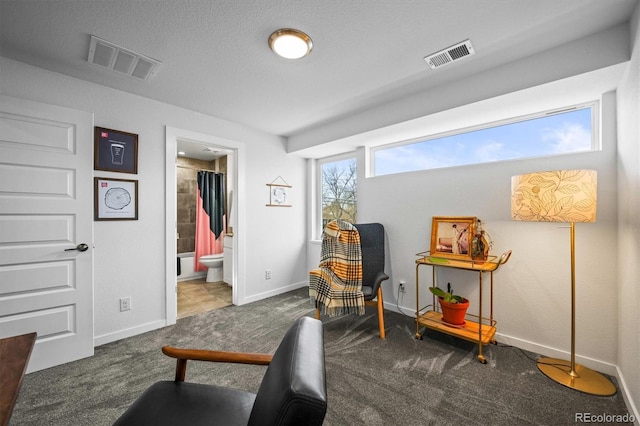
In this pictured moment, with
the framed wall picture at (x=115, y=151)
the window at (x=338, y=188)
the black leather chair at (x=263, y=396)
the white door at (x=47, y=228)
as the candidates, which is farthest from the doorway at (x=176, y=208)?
the black leather chair at (x=263, y=396)

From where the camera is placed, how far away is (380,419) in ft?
5.10

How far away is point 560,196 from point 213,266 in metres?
4.68

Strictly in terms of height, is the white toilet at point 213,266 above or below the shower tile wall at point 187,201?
below

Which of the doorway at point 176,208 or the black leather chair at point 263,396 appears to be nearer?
the black leather chair at point 263,396

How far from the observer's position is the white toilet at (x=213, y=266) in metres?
4.62

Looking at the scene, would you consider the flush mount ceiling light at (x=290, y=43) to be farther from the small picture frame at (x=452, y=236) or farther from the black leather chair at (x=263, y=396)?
the small picture frame at (x=452, y=236)

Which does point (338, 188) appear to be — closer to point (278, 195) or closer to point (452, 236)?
point (278, 195)

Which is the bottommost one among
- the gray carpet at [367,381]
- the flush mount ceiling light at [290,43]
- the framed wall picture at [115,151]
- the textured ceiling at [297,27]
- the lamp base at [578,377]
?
the gray carpet at [367,381]

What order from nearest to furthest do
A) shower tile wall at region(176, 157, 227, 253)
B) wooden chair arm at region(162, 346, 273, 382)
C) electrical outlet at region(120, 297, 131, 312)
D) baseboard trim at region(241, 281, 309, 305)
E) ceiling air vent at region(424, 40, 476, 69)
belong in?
wooden chair arm at region(162, 346, 273, 382), ceiling air vent at region(424, 40, 476, 69), electrical outlet at region(120, 297, 131, 312), baseboard trim at region(241, 281, 309, 305), shower tile wall at region(176, 157, 227, 253)

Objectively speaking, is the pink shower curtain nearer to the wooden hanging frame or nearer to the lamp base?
the wooden hanging frame

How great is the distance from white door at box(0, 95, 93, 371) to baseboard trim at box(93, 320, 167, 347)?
0.64 ft

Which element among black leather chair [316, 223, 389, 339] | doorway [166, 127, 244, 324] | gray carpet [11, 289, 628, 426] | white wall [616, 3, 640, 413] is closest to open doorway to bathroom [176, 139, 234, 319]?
doorway [166, 127, 244, 324]

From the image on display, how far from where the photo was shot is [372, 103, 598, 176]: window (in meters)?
2.25

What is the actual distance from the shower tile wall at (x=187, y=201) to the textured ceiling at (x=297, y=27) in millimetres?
2749
